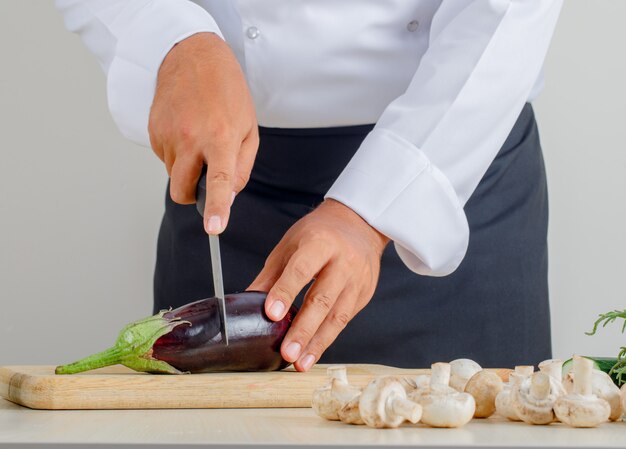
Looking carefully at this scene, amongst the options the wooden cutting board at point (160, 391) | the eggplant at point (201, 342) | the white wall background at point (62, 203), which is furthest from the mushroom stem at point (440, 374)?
the white wall background at point (62, 203)

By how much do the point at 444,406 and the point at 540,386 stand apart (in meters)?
0.08

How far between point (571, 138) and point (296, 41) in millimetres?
862

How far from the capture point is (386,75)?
1355 millimetres

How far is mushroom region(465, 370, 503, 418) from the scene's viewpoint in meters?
0.79

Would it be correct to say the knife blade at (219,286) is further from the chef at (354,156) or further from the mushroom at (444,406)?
the mushroom at (444,406)

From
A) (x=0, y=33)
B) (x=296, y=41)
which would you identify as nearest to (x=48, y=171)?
(x=0, y=33)

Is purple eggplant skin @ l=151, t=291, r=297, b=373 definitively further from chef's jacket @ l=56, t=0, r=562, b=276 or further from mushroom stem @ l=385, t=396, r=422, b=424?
mushroom stem @ l=385, t=396, r=422, b=424

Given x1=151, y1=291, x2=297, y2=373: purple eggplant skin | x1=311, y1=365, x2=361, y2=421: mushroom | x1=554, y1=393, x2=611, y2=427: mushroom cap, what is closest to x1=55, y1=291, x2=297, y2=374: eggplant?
x1=151, y1=291, x2=297, y2=373: purple eggplant skin

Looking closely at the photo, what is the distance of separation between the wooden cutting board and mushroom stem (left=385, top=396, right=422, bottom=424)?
0.24 m

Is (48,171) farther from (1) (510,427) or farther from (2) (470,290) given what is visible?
(1) (510,427)

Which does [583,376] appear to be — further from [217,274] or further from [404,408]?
[217,274]

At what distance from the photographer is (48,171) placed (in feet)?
6.82

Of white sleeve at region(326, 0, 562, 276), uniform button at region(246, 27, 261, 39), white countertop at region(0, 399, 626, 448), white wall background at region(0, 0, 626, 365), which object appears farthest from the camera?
white wall background at region(0, 0, 626, 365)

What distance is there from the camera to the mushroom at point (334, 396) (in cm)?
75
